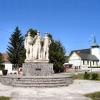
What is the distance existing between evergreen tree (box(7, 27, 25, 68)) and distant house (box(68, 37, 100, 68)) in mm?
43208

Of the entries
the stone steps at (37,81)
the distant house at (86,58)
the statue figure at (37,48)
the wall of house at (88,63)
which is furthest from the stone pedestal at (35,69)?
the wall of house at (88,63)

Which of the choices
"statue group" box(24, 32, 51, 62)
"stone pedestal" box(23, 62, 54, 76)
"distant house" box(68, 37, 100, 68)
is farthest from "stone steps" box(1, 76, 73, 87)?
"distant house" box(68, 37, 100, 68)

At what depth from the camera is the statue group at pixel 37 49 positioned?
25.7 metres

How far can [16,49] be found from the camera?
66.1 metres

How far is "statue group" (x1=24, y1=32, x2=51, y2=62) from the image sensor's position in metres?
25.7

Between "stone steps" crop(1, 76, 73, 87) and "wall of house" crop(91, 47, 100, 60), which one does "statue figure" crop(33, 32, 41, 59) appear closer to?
"stone steps" crop(1, 76, 73, 87)

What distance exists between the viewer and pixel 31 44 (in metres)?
25.9

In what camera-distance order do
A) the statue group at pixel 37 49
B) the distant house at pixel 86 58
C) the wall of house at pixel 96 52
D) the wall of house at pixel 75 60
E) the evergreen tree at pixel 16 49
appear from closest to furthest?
the statue group at pixel 37 49 → the evergreen tree at pixel 16 49 → the distant house at pixel 86 58 → the wall of house at pixel 75 60 → the wall of house at pixel 96 52

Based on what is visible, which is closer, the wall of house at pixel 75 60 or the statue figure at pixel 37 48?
the statue figure at pixel 37 48

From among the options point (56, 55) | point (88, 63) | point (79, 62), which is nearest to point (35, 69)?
point (56, 55)

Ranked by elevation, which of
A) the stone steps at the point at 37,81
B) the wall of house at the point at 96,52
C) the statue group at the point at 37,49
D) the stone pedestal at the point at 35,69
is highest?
the wall of house at the point at 96,52

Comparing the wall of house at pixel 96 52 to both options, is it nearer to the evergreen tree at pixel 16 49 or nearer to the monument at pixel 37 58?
the evergreen tree at pixel 16 49

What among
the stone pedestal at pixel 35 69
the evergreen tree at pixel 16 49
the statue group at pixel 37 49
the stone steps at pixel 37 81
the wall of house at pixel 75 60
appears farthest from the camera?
the wall of house at pixel 75 60

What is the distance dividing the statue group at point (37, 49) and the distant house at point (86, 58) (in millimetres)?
81453
